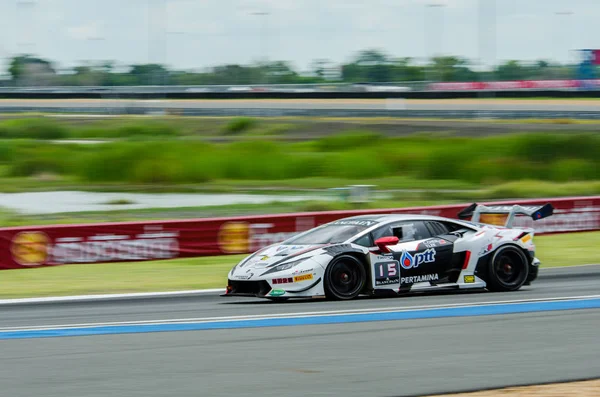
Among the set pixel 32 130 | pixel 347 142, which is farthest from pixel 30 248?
pixel 32 130

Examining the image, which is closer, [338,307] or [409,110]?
[338,307]

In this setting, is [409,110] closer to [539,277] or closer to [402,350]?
[539,277]

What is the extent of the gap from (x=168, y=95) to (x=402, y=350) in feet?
228

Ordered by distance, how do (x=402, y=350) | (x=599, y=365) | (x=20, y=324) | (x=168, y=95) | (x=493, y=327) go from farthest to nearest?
(x=168, y=95)
(x=20, y=324)
(x=493, y=327)
(x=402, y=350)
(x=599, y=365)

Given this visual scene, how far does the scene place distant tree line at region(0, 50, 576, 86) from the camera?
70938 mm

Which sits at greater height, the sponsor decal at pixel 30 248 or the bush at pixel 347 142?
the bush at pixel 347 142

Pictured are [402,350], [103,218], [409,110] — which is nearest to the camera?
[402,350]

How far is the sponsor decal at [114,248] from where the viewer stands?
16.4 meters

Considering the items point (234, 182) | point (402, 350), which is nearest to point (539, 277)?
point (402, 350)

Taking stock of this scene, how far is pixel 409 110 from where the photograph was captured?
56.8m

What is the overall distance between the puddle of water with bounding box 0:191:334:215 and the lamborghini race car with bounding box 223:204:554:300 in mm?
15555

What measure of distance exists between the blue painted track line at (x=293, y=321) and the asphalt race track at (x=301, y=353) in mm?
136

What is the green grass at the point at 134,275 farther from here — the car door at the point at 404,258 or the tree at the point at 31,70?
the tree at the point at 31,70

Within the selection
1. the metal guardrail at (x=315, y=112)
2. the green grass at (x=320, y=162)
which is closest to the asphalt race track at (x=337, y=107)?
the metal guardrail at (x=315, y=112)
